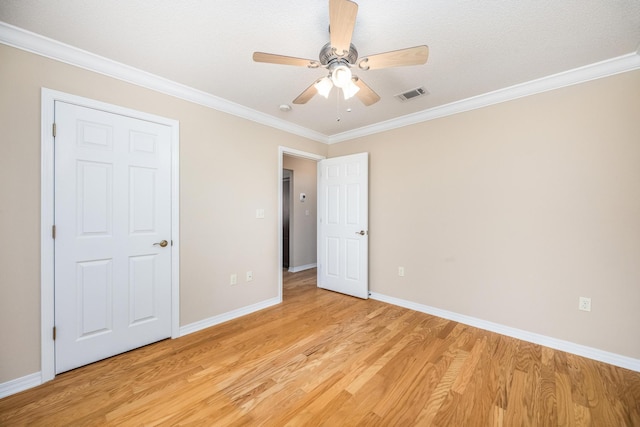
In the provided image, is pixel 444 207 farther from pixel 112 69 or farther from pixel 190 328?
pixel 112 69

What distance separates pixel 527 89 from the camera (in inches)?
93.4

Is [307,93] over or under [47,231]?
over

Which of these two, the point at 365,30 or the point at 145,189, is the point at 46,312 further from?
the point at 365,30

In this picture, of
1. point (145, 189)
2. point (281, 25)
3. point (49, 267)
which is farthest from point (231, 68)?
point (49, 267)

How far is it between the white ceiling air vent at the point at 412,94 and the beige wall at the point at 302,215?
2.62m

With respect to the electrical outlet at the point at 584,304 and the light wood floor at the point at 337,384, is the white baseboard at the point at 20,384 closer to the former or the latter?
the light wood floor at the point at 337,384

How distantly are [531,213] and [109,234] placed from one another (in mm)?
3803

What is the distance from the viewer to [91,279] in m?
2.02

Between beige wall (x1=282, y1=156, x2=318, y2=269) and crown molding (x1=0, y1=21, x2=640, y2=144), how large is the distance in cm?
175

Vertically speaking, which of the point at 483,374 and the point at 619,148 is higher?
the point at 619,148

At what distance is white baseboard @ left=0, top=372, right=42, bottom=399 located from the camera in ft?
5.45

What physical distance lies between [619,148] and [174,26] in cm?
348

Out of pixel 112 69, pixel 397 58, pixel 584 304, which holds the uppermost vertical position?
pixel 112 69

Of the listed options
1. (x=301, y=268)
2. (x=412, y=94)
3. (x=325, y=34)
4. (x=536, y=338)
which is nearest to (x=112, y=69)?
(x=325, y=34)
